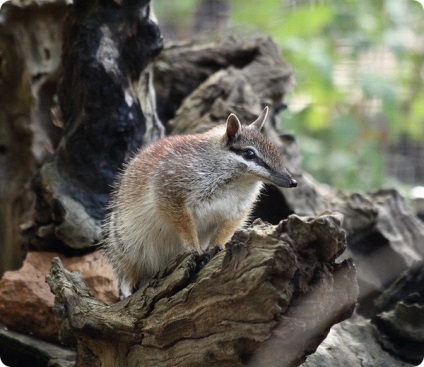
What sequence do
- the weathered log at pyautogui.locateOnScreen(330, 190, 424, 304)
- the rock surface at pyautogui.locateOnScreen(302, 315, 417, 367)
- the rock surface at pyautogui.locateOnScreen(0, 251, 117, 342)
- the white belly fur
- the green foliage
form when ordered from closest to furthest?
the rock surface at pyautogui.locateOnScreen(302, 315, 417, 367) → the white belly fur → the rock surface at pyautogui.locateOnScreen(0, 251, 117, 342) → the weathered log at pyautogui.locateOnScreen(330, 190, 424, 304) → the green foliage

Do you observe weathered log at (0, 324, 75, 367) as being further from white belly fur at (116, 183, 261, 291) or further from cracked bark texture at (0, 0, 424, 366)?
white belly fur at (116, 183, 261, 291)

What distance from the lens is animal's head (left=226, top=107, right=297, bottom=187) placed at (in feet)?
9.53

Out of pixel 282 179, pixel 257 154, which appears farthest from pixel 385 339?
pixel 257 154

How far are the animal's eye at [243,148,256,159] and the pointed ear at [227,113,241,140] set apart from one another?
97 mm

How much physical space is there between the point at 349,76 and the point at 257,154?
385 centimetres

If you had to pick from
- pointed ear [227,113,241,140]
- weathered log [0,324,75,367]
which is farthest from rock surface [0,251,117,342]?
pointed ear [227,113,241,140]

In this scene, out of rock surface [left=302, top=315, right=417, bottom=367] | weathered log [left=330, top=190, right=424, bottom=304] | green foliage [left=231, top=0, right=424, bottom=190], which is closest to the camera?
rock surface [left=302, top=315, right=417, bottom=367]

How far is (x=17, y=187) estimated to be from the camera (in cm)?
407

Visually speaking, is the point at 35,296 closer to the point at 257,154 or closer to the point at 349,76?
the point at 257,154

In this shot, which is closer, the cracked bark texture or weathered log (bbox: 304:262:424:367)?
the cracked bark texture

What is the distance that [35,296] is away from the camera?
11.4 ft

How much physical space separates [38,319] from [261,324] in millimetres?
1640

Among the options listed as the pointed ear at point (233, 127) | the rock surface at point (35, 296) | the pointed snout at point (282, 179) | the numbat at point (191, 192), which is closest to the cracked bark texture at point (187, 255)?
the rock surface at point (35, 296)

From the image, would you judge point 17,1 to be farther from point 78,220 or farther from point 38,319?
point 38,319
